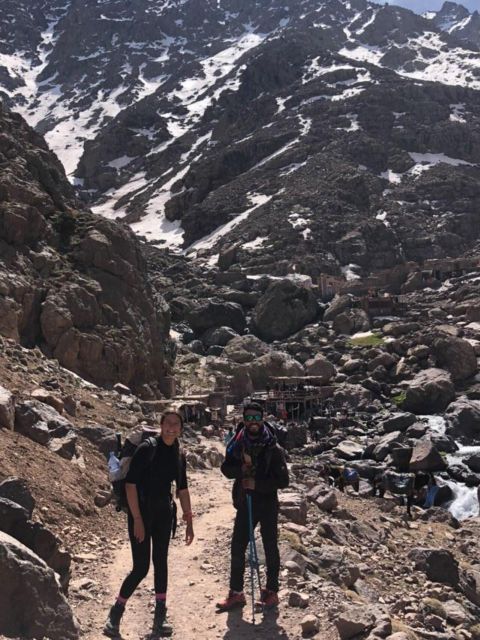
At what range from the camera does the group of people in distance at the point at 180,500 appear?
5.79m

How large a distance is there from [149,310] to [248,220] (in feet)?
244

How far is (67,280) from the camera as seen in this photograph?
24.8m

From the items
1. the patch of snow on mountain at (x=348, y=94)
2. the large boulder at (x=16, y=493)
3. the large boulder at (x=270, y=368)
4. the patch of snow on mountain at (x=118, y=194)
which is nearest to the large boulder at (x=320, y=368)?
the large boulder at (x=270, y=368)

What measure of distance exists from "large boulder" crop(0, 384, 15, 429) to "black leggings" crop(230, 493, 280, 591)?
15.0ft

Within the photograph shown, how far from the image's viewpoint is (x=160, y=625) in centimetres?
598

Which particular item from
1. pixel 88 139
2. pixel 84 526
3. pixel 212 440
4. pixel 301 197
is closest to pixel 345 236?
pixel 301 197

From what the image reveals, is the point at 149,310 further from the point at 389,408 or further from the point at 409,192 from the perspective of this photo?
the point at 409,192

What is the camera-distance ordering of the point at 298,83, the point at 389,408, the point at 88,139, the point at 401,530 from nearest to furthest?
the point at 401,530
the point at 389,408
the point at 298,83
the point at 88,139

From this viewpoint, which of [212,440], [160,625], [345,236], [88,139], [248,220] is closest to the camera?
[160,625]

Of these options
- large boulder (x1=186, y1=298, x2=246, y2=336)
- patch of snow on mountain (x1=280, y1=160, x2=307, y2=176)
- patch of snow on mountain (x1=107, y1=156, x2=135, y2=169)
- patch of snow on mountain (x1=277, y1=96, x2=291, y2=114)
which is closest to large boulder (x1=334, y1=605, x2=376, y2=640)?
large boulder (x1=186, y1=298, x2=246, y2=336)

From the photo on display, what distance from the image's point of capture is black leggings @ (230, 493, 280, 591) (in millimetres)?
6457

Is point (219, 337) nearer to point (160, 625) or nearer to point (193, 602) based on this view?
point (193, 602)

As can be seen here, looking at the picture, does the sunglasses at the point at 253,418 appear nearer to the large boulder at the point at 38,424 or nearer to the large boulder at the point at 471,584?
the large boulder at the point at 38,424

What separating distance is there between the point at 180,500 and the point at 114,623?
1.21 meters
